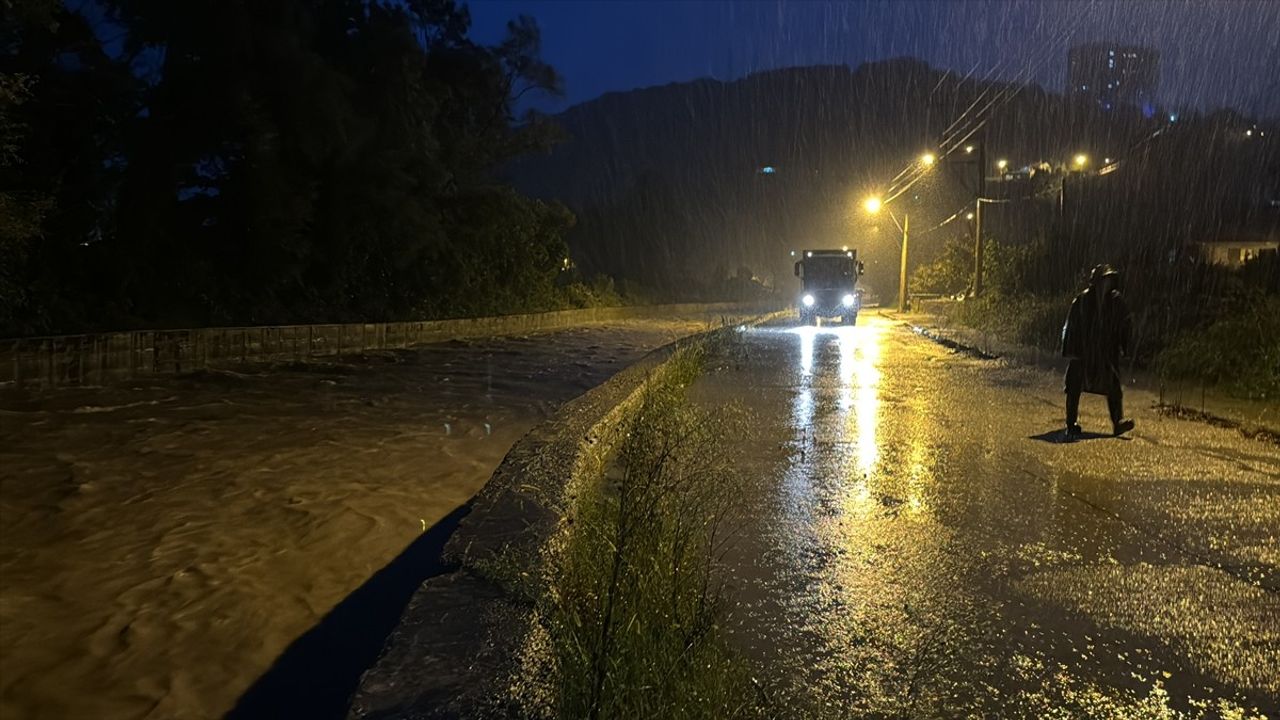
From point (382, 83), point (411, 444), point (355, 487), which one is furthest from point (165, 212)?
point (355, 487)

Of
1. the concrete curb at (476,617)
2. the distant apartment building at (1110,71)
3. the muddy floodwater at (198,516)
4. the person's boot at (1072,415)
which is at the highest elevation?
the distant apartment building at (1110,71)

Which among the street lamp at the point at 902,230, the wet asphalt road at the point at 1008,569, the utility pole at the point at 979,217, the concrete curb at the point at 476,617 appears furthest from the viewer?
the street lamp at the point at 902,230

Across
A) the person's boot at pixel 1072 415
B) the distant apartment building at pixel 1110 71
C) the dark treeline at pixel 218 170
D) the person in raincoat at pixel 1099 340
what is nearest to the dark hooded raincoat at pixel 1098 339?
the person in raincoat at pixel 1099 340

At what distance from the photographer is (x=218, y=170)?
18.9 meters

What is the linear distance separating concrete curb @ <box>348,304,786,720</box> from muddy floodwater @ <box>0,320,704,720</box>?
83cm

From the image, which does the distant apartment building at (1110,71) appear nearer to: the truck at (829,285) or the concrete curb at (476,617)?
the truck at (829,285)

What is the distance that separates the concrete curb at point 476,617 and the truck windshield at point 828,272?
37170 millimetres

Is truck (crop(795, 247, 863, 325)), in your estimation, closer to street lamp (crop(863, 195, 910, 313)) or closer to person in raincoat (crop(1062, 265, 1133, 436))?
street lamp (crop(863, 195, 910, 313))

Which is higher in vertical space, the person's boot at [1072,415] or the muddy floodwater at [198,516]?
the person's boot at [1072,415]

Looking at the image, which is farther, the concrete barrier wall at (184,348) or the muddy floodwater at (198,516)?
the concrete barrier wall at (184,348)

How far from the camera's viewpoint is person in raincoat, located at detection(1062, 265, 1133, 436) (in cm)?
1059

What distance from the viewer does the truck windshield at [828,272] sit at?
142ft

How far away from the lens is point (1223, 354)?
1579 cm

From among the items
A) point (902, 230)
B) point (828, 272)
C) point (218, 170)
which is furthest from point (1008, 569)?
point (902, 230)
